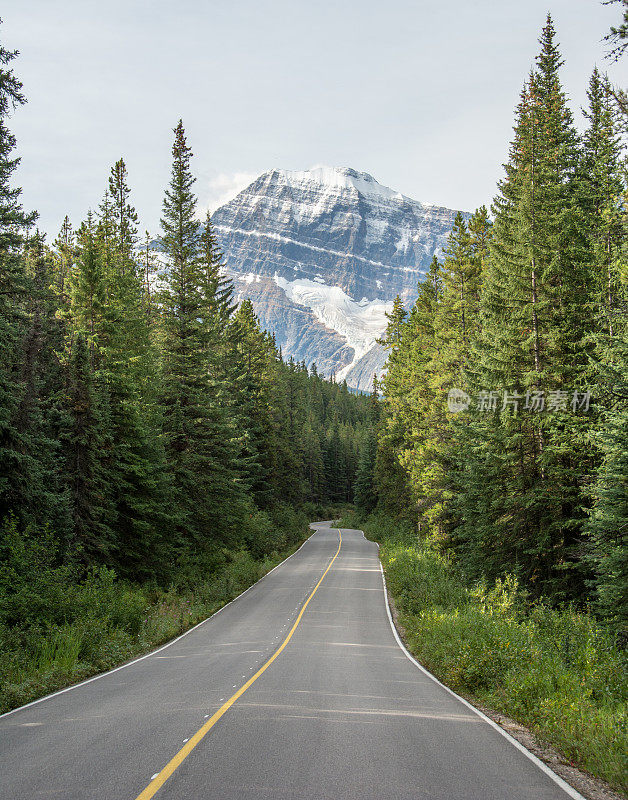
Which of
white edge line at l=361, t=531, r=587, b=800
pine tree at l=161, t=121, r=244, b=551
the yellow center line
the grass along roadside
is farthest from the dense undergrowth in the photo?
the grass along roadside

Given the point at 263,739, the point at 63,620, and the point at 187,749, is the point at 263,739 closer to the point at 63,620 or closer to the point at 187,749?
the point at 187,749

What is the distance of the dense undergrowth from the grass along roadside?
775 centimetres

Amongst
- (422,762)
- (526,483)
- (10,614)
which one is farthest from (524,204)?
(10,614)

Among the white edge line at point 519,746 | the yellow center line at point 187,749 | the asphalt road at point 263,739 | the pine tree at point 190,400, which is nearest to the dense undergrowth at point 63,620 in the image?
the asphalt road at point 263,739

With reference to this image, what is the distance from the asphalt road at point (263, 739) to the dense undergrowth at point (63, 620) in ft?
2.59

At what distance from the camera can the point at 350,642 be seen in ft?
53.9

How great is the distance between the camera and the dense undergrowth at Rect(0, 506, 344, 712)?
11.0 metres

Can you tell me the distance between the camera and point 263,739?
6504 millimetres

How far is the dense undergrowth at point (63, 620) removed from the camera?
11.0 m

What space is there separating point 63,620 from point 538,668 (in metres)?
11.4

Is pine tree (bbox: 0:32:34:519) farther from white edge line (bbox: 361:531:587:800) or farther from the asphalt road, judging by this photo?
white edge line (bbox: 361:531:587:800)

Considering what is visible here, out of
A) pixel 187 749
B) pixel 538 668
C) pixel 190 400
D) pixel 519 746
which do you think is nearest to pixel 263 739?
pixel 187 749

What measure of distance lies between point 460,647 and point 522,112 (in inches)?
964

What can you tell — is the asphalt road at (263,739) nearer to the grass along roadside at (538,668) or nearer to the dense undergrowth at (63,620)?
the grass along roadside at (538,668)
